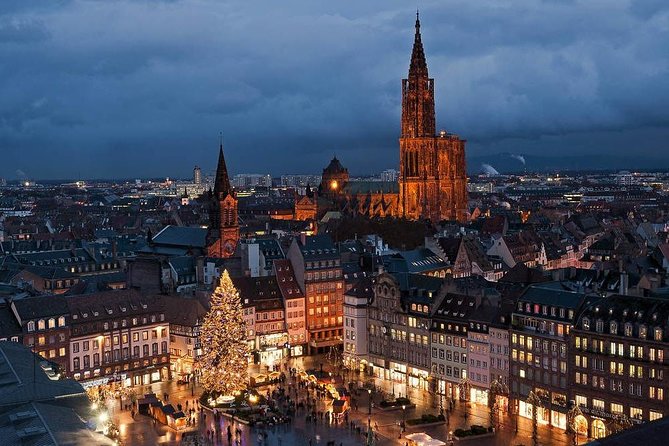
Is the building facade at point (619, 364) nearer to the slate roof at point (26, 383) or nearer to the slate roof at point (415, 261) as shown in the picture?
the slate roof at point (26, 383)

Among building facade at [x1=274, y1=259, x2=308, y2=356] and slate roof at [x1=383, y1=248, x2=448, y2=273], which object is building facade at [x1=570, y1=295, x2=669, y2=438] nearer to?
building facade at [x1=274, y1=259, x2=308, y2=356]

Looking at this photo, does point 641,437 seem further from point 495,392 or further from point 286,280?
point 286,280

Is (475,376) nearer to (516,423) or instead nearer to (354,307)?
(516,423)

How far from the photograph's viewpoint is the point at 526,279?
120 metres

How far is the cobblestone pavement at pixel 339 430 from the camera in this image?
279 ft

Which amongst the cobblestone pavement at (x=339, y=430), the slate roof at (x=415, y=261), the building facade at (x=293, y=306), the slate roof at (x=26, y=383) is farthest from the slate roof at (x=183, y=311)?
the slate roof at (x=415, y=261)

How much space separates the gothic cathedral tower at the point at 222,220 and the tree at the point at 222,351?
60139 millimetres

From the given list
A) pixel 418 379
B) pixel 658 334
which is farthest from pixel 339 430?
pixel 658 334

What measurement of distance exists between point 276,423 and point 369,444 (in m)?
15.0

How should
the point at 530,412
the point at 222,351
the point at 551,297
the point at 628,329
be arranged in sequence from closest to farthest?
the point at 628,329
the point at 530,412
the point at 551,297
the point at 222,351

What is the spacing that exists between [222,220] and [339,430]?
257ft

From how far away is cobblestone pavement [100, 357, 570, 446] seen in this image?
84938mm

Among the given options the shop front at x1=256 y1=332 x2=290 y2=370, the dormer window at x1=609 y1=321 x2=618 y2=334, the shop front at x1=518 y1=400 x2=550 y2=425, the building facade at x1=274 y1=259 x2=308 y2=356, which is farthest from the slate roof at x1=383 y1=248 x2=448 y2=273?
the dormer window at x1=609 y1=321 x2=618 y2=334

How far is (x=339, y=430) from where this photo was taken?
292 ft
